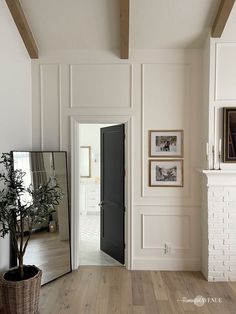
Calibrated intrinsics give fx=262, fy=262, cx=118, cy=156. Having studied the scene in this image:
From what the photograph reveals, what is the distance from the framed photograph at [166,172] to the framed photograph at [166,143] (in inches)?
4.3

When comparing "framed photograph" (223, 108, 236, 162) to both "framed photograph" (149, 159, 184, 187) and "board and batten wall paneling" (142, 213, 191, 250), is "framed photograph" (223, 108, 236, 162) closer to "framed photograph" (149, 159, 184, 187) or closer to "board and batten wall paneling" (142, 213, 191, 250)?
"framed photograph" (149, 159, 184, 187)

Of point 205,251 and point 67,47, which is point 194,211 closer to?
point 205,251

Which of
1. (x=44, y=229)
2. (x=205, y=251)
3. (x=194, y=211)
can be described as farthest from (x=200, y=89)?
(x=44, y=229)

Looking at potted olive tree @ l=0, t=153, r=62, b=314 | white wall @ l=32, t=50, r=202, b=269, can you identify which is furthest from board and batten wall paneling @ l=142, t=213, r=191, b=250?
potted olive tree @ l=0, t=153, r=62, b=314

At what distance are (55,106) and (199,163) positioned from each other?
7.33 ft

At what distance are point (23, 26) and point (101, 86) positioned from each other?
1.24 m

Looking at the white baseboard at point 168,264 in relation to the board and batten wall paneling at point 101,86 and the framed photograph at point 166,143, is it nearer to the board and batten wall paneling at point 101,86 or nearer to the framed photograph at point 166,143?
the framed photograph at point 166,143

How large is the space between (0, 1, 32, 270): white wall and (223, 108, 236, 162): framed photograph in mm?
2687

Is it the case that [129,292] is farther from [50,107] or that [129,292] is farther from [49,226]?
[50,107]

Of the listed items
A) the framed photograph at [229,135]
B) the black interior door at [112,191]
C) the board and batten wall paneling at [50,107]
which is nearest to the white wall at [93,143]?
the black interior door at [112,191]

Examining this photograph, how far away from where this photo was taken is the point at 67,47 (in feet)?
12.3

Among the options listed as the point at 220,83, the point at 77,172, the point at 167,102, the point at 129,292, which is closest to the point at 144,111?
the point at 167,102

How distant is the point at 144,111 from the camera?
3760 mm

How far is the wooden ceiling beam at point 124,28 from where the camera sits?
3.00 m
